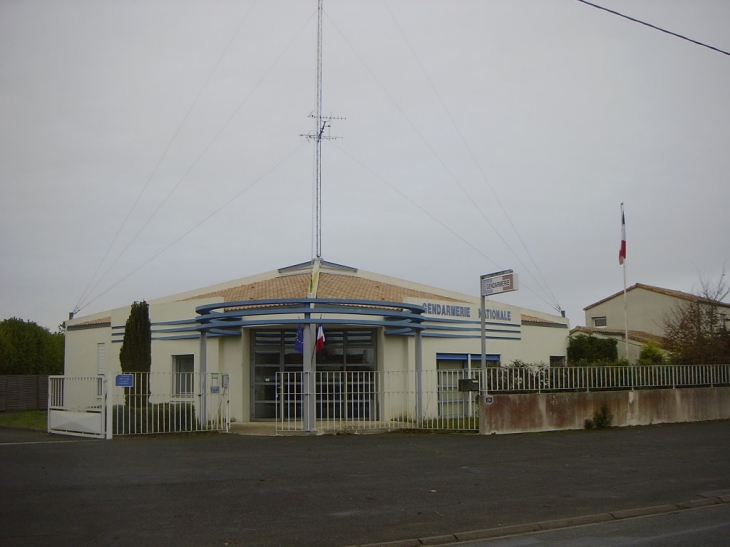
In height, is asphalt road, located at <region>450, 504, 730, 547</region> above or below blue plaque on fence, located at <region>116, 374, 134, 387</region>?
below

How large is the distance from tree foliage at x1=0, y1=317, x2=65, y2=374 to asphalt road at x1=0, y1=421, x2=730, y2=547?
74.7 ft

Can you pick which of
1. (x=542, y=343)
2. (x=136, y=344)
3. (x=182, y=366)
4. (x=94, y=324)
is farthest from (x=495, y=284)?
(x=94, y=324)

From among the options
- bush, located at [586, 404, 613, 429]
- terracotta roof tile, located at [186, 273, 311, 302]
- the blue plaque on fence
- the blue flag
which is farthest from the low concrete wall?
the blue plaque on fence

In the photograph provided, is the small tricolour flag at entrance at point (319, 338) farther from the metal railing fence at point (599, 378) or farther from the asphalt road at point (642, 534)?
the asphalt road at point (642, 534)

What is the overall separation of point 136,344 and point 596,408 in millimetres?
13050

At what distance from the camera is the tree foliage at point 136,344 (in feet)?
70.8

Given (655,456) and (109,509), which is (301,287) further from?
(109,509)

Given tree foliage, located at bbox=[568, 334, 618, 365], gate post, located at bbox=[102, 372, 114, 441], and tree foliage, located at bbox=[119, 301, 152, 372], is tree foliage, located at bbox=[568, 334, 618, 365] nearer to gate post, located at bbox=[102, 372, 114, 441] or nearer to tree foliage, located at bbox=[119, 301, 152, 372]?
tree foliage, located at bbox=[119, 301, 152, 372]

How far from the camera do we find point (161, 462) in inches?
518

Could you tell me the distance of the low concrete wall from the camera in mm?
18562

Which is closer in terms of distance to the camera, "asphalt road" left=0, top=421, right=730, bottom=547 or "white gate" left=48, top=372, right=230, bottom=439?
"asphalt road" left=0, top=421, right=730, bottom=547

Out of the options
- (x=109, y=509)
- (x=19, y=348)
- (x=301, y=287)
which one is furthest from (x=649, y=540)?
(x=19, y=348)

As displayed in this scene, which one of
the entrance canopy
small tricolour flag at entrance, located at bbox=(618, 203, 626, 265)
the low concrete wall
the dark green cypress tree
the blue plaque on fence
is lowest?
the low concrete wall

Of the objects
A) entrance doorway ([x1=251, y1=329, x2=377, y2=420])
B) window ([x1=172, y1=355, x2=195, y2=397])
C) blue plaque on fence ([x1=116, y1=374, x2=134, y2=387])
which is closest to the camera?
blue plaque on fence ([x1=116, y1=374, x2=134, y2=387])
